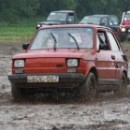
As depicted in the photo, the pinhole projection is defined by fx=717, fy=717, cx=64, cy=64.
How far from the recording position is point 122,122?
9.73 m

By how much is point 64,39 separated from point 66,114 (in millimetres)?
3270

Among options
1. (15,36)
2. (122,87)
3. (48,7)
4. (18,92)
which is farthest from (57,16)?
(18,92)

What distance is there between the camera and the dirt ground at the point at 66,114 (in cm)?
938

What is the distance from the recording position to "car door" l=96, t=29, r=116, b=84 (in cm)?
1361

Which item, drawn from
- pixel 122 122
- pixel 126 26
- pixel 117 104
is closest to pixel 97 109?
pixel 117 104

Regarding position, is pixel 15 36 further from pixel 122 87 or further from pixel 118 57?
pixel 118 57

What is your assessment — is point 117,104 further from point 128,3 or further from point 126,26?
point 128,3

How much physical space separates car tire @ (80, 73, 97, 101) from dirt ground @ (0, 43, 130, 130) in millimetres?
136

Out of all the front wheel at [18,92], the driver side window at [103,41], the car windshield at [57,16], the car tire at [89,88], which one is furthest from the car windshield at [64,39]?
the car windshield at [57,16]

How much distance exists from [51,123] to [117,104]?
2825 millimetres

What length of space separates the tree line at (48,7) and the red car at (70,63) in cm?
5072

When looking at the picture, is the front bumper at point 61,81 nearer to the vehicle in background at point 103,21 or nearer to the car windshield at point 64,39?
the car windshield at point 64,39

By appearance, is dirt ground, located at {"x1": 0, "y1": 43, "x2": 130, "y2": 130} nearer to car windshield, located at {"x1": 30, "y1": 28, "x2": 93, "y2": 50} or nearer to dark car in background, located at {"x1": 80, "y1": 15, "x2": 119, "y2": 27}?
car windshield, located at {"x1": 30, "y1": 28, "x2": 93, "y2": 50}

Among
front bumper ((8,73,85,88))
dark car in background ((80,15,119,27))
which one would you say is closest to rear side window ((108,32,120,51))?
front bumper ((8,73,85,88))
